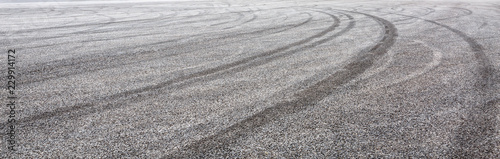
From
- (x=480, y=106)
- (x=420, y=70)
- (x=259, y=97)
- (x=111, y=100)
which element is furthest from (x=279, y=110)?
(x=420, y=70)

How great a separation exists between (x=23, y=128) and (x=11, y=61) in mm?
2624

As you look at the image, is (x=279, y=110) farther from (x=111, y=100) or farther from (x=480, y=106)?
(x=480, y=106)

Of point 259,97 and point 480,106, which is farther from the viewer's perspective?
point 259,97

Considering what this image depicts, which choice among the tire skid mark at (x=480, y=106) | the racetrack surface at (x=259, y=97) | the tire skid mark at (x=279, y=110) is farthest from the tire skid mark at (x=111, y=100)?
the tire skid mark at (x=480, y=106)

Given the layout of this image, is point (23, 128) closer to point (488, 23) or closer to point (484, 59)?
point (484, 59)

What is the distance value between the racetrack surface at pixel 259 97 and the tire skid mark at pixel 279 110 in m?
0.01

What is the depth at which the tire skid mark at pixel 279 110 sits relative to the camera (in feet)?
7.20

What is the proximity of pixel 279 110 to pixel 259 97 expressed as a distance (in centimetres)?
37

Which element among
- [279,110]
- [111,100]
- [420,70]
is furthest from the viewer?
[420,70]

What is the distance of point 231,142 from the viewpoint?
228cm

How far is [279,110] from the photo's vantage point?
2816mm

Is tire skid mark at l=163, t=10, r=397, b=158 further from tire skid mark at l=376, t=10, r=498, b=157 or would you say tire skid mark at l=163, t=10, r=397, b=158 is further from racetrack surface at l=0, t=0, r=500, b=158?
tire skid mark at l=376, t=10, r=498, b=157

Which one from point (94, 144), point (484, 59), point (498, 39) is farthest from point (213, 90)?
point (498, 39)

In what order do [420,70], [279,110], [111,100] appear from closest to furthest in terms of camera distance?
[279,110], [111,100], [420,70]
